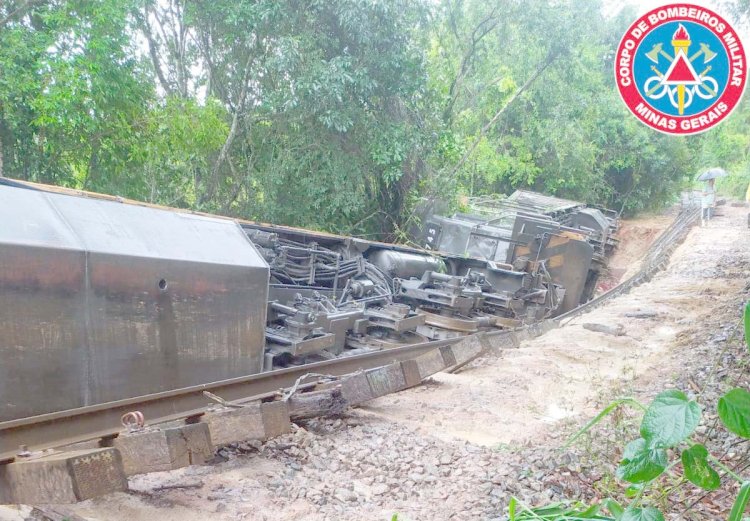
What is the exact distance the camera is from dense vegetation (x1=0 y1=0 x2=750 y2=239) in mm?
9031

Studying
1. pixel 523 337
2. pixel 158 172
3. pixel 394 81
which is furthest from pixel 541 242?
pixel 158 172

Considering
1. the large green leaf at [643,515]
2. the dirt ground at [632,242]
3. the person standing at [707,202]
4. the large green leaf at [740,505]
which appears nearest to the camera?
the large green leaf at [740,505]

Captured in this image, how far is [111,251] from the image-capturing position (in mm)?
3854

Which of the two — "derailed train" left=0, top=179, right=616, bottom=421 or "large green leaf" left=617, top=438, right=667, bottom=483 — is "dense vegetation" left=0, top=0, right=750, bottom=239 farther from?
"large green leaf" left=617, top=438, right=667, bottom=483

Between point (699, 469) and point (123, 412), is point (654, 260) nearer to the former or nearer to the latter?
point (123, 412)

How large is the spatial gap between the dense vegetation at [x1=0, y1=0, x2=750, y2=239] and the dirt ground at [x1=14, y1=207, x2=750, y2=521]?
5.95 metres

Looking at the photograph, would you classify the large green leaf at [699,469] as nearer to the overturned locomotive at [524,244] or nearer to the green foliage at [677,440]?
the green foliage at [677,440]

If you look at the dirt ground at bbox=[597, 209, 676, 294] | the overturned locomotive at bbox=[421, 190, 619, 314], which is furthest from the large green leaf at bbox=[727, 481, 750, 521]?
the dirt ground at bbox=[597, 209, 676, 294]

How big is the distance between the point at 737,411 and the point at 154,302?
3577 mm

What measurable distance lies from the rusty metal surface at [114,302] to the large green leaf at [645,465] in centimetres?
315

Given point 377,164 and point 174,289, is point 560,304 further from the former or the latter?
point 174,289

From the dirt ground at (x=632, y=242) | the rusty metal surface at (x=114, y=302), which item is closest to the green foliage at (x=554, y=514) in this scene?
the rusty metal surface at (x=114, y=302)

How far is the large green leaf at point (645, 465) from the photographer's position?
147cm

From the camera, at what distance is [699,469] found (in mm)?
1490
